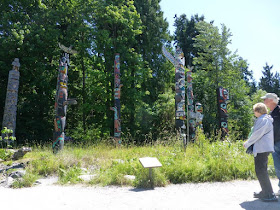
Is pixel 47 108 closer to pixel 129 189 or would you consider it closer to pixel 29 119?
pixel 29 119

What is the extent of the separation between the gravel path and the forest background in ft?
25.8

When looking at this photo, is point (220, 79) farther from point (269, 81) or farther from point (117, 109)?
point (269, 81)

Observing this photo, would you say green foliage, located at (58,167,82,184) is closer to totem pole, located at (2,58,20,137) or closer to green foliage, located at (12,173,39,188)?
green foliage, located at (12,173,39,188)

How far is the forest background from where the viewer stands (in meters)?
13.4

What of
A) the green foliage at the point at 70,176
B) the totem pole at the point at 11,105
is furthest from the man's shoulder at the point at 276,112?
the totem pole at the point at 11,105

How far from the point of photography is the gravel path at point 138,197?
3.18 meters

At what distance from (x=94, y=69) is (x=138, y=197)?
12.3 meters

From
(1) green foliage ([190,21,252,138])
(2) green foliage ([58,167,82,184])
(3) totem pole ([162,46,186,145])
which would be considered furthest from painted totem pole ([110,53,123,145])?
(1) green foliage ([190,21,252,138])

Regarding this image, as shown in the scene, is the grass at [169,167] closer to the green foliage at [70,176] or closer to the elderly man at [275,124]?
the green foliage at [70,176]

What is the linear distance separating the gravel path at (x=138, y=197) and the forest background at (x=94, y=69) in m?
7.88

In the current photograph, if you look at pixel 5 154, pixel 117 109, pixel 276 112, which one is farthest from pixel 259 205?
pixel 117 109

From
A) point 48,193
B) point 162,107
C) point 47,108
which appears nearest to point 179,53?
point 162,107

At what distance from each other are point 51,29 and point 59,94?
7.57 metres

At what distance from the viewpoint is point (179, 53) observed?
9844 millimetres
